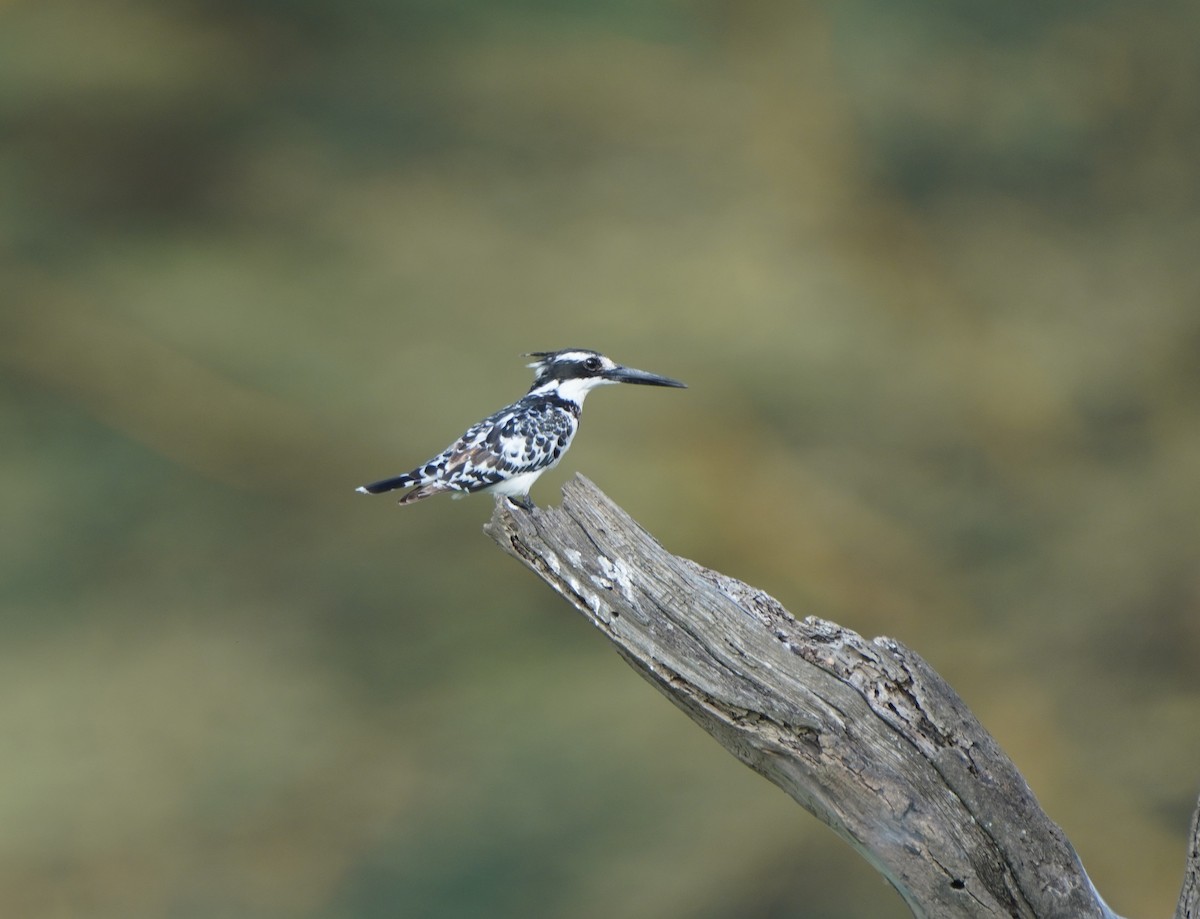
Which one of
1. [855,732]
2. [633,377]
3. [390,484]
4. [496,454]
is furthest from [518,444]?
[855,732]

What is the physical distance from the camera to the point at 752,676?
164 cm

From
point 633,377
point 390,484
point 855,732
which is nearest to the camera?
point 855,732

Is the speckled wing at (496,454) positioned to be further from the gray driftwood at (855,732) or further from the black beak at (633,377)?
the gray driftwood at (855,732)

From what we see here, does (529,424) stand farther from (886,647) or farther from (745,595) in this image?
(886,647)

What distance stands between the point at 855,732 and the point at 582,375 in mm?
1232

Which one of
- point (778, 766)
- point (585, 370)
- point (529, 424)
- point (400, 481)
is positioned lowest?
point (778, 766)

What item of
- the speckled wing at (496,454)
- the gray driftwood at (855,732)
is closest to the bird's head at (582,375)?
the speckled wing at (496,454)

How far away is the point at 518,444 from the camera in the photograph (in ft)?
7.89

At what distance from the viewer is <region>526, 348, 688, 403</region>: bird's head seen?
8.70 feet

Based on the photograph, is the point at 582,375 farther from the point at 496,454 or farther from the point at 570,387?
the point at 496,454

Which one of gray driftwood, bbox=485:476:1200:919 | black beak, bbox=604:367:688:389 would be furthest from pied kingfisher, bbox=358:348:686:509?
gray driftwood, bbox=485:476:1200:919

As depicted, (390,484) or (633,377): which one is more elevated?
(633,377)

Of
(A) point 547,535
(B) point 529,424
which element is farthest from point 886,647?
(B) point 529,424

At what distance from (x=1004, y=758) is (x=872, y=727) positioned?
0.17 meters
